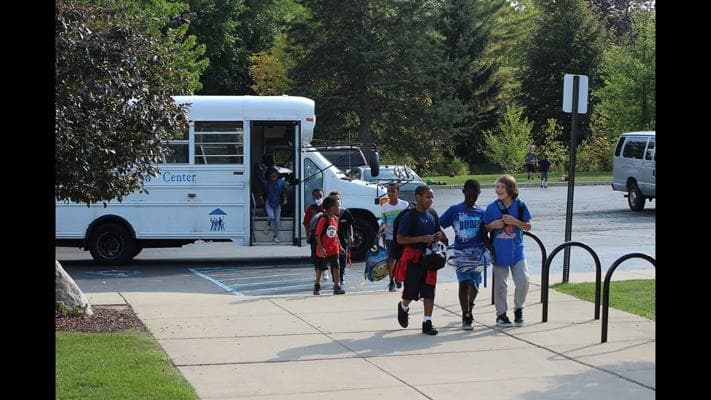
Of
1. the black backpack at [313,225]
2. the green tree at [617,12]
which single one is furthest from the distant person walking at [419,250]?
the green tree at [617,12]

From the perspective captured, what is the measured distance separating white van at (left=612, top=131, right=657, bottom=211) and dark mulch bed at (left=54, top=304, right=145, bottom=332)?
62.0ft

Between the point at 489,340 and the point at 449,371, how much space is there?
1.61 m

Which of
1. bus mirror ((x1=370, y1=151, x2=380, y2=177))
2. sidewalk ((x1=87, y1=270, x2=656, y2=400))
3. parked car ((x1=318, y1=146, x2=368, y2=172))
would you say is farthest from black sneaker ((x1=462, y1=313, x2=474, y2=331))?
parked car ((x1=318, y1=146, x2=368, y2=172))

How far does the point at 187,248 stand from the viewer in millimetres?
21453

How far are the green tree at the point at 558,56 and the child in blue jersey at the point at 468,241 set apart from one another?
171ft

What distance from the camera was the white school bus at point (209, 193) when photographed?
1739 cm

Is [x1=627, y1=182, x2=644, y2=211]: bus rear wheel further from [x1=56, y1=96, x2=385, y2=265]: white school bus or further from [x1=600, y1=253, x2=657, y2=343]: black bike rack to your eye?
[x1=600, y1=253, x2=657, y2=343]: black bike rack

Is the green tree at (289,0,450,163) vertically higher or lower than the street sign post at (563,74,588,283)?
higher

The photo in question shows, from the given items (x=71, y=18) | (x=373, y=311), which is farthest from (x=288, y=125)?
(x=71, y=18)

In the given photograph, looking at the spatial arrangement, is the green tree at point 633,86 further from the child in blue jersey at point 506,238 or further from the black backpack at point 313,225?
the child in blue jersey at point 506,238

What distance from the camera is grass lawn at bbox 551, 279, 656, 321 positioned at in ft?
38.9

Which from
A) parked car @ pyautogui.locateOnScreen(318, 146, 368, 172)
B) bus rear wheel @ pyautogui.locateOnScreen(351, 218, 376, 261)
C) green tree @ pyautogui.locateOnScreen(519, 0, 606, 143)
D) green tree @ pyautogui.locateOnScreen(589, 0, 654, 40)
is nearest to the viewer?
bus rear wheel @ pyautogui.locateOnScreen(351, 218, 376, 261)

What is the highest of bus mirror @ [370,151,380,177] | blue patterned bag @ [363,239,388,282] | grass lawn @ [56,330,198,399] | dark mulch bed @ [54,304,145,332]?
bus mirror @ [370,151,380,177]

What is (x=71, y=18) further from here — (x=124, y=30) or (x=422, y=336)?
(x=422, y=336)
